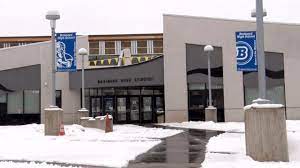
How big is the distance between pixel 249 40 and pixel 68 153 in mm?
10607

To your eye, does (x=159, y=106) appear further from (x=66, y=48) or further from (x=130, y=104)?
(x=66, y=48)

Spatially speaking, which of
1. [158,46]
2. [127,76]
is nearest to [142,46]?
[158,46]

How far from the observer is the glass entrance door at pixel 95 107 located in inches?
1575

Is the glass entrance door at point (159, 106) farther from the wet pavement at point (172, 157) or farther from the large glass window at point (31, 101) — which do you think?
the wet pavement at point (172, 157)

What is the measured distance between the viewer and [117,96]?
39781mm

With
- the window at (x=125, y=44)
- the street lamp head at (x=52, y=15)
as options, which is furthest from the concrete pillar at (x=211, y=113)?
the window at (x=125, y=44)

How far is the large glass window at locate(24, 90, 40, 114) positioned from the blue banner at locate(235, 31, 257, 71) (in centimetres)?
2181

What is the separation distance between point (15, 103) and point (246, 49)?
24165 millimetres

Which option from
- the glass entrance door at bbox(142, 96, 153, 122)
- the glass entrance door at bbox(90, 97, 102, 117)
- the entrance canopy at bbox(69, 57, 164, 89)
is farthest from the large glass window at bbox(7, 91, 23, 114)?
the glass entrance door at bbox(142, 96, 153, 122)

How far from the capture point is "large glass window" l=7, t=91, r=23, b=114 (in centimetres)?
4038

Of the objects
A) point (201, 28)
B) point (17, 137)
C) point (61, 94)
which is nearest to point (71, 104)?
point (61, 94)

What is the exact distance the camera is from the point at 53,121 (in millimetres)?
21438

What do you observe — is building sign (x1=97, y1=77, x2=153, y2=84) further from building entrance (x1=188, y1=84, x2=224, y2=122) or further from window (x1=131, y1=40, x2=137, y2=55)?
window (x1=131, y1=40, x2=137, y2=55)

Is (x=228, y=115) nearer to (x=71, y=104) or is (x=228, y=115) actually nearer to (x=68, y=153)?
(x=71, y=104)
